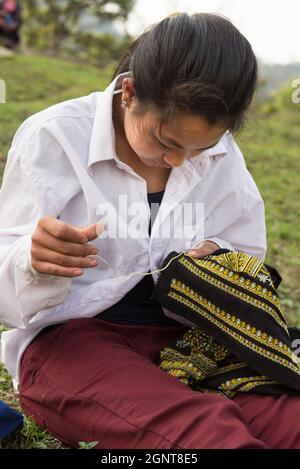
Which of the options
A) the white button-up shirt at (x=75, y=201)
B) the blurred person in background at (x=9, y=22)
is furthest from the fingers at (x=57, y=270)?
the blurred person in background at (x=9, y=22)

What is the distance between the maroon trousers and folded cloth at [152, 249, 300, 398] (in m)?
0.06

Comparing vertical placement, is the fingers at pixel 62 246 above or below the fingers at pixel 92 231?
below

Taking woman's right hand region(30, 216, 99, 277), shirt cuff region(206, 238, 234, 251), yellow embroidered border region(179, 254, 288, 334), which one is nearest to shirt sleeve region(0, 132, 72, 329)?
woman's right hand region(30, 216, 99, 277)

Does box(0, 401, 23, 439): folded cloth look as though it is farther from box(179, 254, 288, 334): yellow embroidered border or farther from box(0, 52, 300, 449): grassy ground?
box(179, 254, 288, 334): yellow embroidered border

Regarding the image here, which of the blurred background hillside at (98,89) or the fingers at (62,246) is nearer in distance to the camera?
the fingers at (62,246)

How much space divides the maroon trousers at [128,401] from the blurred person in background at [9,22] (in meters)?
A: 10.6

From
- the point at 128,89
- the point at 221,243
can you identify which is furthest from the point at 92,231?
the point at 221,243

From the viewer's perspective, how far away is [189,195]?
7.16 ft

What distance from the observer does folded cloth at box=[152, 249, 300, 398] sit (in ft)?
6.54

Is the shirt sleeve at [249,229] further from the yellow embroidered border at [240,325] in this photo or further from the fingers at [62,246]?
the fingers at [62,246]

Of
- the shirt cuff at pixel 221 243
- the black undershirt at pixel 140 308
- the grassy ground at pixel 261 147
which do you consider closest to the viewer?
the black undershirt at pixel 140 308

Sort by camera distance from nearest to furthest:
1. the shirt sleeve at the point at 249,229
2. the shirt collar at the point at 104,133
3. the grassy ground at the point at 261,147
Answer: the shirt collar at the point at 104,133
the shirt sleeve at the point at 249,229
the grassy ground at the point at 261,147

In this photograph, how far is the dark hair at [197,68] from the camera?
5.70ft
